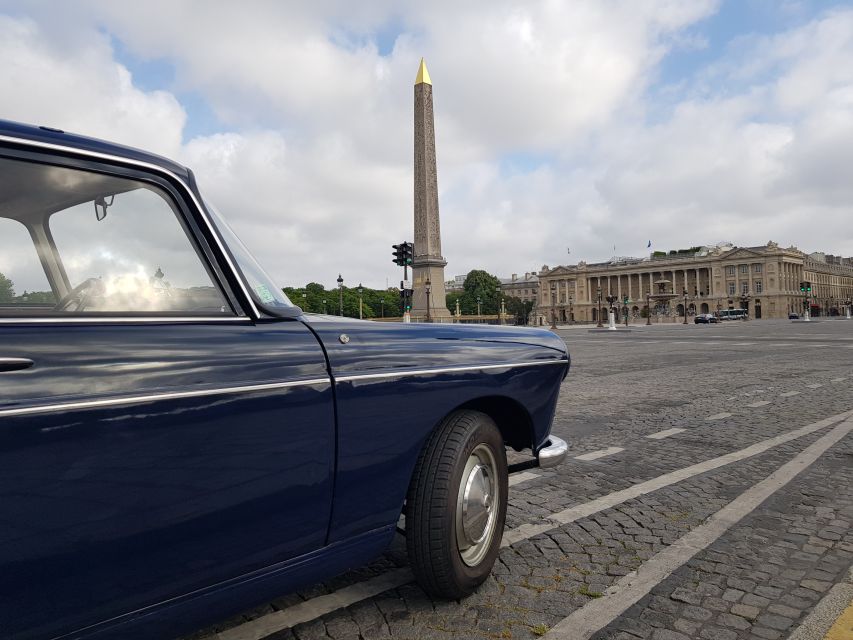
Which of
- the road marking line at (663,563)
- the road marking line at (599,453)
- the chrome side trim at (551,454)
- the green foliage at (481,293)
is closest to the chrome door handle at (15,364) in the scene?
the road marking line at (663,563)

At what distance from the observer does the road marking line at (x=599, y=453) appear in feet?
17.5

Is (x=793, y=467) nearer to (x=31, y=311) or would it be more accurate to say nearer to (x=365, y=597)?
(x=365, y=597)

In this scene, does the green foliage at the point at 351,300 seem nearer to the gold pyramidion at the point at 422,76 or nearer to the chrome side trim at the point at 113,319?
the gold pyramidion at the point at 422,76

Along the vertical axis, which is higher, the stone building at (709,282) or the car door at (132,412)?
the stone building at (709,282)

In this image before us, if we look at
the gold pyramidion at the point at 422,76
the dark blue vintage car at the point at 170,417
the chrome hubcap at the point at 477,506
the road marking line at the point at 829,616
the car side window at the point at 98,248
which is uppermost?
the gold pyramidion at the point at 422,76

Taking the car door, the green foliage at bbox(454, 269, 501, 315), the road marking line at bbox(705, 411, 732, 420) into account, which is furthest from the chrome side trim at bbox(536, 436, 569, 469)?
the green foliage at bbox(454, 269, 501, 315)

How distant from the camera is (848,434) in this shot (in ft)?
20.1

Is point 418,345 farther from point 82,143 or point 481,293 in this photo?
point 481,293

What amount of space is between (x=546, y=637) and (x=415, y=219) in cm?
3965

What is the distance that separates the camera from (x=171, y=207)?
6.10 feet

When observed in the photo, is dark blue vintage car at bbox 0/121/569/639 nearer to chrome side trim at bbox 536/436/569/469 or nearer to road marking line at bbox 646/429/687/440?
chrome side trim at bbox 536/436/569/469

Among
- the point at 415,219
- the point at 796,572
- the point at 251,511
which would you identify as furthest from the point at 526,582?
the point at 415,219

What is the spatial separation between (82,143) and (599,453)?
487 centimetres

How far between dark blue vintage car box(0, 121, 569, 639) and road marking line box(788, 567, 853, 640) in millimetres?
1459
